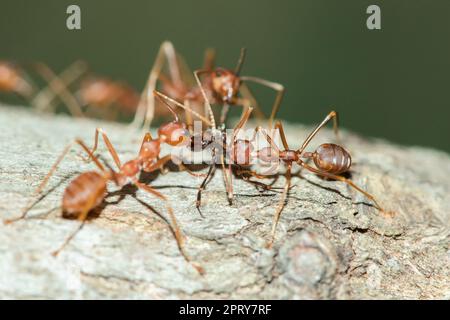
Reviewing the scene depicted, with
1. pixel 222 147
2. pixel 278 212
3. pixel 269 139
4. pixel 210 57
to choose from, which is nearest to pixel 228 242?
pixel 278 212

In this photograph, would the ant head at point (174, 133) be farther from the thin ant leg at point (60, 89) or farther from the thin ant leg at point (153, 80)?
the thin ant leg at point (60, 89)

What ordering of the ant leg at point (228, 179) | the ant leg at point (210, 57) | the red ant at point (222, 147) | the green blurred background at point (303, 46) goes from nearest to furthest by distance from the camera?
the ant leg at point (228, 179) < the red ant at point (222, 147) < the ant leg at point (210, 57) < the green blurred background at point (303, 46)

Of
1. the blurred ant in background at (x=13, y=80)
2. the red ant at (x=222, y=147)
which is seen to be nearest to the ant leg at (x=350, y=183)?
the red ant at (x=222, y=147)

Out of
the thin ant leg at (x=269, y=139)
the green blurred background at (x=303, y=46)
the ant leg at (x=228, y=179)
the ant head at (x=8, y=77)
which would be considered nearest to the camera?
the ant leg at (x=228, y=179)

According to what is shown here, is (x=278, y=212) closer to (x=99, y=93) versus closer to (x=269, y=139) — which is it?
(x=269, y=139)

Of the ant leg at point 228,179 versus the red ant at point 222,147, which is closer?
the ant leg at point 228,179

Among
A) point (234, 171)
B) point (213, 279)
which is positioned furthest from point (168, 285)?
point (234, 171)

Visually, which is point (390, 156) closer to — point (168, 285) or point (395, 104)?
point (168, 285)
